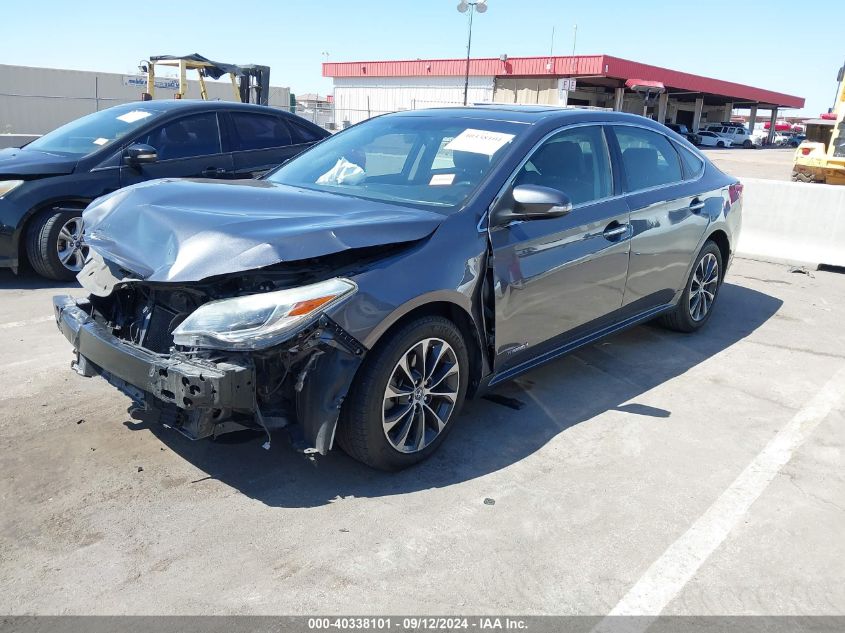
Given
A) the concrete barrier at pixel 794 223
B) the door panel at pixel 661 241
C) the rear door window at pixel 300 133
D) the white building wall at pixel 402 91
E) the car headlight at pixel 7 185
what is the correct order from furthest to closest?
1. the white building wall at pixel 402 91
2. the concrete barrier at pixel 794 223
3. the rear door window at pixel 300 133
4. the car headlight at pixel 7 185
5. the door panel at pixel 661 241

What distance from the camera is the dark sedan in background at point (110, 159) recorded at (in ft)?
21.3

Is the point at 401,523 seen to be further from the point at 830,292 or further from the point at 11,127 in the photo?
the point at 11,127

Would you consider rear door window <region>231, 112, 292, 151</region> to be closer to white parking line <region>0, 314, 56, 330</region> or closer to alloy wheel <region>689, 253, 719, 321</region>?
white parking line <region>0, 314, 56, 330</region>

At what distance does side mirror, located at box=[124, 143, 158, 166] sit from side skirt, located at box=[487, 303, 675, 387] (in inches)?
170

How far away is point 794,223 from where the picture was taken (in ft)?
29.6

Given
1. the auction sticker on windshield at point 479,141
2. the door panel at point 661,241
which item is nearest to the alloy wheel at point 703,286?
the door panel at point 661,241

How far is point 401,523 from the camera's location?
312 cm

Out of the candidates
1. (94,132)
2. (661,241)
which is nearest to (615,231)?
(661,241)

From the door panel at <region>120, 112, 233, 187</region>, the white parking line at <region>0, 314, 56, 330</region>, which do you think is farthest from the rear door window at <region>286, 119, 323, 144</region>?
the white parking line at <region>0, 314, 56, 330</region>

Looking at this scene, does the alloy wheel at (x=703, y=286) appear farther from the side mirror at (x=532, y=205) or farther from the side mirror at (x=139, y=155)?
the side mirror at (x=139, y=155)

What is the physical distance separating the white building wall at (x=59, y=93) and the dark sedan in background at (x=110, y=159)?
18184mm

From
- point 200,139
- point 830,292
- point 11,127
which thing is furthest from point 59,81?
point 830,292

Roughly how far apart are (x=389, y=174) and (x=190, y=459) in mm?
1903

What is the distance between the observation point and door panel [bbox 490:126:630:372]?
3779 mm
